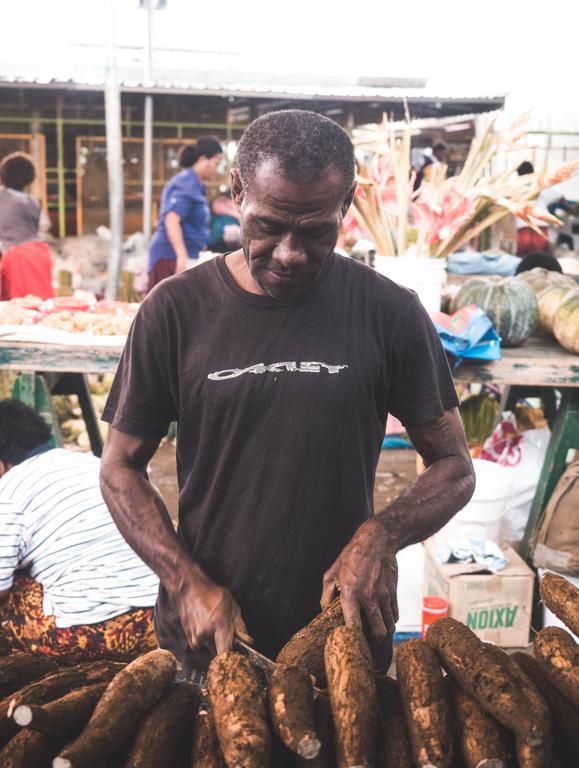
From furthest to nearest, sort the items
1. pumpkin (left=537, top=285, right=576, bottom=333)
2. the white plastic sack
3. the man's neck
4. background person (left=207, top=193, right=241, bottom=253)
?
background person (left=207, top=193, right=241, bottom=253) < the white plastic sack < pumpkin (left=537, top=285, right=576, bottom=333) < the man's neck

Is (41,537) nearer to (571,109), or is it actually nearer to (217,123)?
(217,123)

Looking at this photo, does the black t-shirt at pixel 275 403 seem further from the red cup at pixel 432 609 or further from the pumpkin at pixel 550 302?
the pumpkin at pixel 550 302

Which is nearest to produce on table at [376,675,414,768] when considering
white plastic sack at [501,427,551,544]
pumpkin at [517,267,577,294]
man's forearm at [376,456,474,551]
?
man's forearm at [376,456,474,551]

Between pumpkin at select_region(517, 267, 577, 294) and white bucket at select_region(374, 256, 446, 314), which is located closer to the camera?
white bucket at select_region(374, 256, 446, 314)

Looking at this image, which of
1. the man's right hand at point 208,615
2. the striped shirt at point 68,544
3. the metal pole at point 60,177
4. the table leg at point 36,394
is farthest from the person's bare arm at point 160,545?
the metal pole at point 60,177

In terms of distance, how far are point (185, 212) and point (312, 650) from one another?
692cm

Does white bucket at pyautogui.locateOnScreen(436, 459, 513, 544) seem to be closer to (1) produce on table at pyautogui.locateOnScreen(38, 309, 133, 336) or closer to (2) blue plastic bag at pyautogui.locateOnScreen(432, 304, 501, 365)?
(2) blue plastic bag at pyautogui.locateOnScreen(432, 304, 501, 365)

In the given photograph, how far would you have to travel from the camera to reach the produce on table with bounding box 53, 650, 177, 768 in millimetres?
1295

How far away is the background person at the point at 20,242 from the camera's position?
716 centimetres

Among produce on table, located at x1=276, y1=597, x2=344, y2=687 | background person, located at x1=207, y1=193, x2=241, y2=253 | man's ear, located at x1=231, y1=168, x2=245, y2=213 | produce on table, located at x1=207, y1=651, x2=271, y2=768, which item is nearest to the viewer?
produce on table, located at x1=207, y1=651, x2=271, y2=768

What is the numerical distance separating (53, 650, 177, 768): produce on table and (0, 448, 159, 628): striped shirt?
2.00m

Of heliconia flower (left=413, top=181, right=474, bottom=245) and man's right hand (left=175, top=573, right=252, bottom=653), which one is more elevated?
heliconia flower (left=413, top=181, right=474, bottom=245)

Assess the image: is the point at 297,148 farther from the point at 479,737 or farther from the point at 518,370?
the point at 518,370

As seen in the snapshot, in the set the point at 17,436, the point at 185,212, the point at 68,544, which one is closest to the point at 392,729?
Result: the point at 68,544
